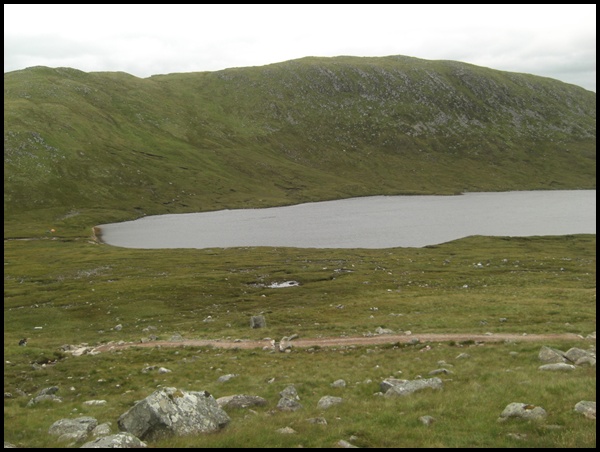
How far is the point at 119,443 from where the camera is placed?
48.6ft

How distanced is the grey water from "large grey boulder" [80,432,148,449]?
335 ft

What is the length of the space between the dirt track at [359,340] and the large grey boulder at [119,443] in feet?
68.3

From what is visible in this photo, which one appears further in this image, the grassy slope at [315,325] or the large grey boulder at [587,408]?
the grassy slope at [315,325]

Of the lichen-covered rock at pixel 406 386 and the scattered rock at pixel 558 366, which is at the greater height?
the scattered rock at pixel 558 366

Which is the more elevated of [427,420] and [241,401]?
[427,420]

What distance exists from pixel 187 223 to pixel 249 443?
153653 millimetres

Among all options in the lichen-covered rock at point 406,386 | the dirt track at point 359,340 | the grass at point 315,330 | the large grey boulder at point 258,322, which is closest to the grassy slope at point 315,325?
the grass at point 315,330

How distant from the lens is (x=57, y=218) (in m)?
162

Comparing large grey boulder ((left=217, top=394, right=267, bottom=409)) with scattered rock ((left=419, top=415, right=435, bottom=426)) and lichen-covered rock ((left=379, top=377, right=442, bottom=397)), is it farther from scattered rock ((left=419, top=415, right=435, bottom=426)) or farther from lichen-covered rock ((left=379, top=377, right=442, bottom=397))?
scattered rock ((left=419, top=415, right=435, bottom=426))

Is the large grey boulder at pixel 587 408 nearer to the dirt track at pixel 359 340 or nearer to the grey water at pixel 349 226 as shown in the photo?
the dirt track at pixel 359 340

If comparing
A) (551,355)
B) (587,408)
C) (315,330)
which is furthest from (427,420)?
(315,330)

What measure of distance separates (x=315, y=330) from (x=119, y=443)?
2733cm

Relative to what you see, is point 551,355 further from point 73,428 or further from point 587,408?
point 73,428

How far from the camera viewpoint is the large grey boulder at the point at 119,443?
48.1 ft
